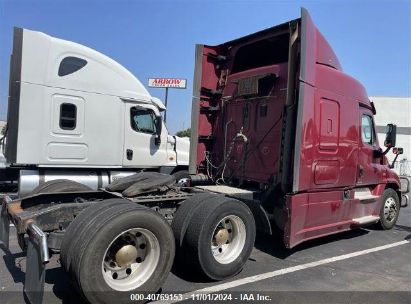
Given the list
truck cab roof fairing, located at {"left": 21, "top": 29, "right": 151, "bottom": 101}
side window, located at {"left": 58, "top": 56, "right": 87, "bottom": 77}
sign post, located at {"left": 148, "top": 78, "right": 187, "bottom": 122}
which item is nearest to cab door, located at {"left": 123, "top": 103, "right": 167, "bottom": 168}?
truck cab roof fairing, located at {"left": 21, "top": 29, "right": 151, "bottom": 101}

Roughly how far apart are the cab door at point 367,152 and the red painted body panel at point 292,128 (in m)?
0.02

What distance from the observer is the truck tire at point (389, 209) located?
8.17 metres

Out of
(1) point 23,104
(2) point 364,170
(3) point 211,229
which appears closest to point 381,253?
(2) point 364,170

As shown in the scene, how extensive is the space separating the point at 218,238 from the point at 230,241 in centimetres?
26

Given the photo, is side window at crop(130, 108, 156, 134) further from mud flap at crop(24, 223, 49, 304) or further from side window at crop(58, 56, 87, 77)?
mud flap at crop(24, 223, 49, 304)

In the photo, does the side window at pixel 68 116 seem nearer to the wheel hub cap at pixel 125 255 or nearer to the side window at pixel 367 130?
the wheel hub cap at pixel 125 255

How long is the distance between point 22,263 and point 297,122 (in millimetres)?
4155

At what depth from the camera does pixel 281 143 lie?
577cm

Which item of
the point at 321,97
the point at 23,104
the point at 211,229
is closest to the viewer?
the point at 211,229

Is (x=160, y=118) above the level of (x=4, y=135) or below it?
above

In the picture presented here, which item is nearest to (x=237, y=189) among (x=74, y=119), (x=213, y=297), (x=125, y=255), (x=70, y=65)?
(x=213, y=297)

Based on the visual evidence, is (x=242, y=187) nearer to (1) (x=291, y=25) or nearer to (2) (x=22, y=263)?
(1) (x=291, y=25)

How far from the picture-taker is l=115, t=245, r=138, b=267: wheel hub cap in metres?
4.05

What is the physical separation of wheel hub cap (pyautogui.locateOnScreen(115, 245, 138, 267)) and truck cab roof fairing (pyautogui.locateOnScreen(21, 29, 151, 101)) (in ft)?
18.1
